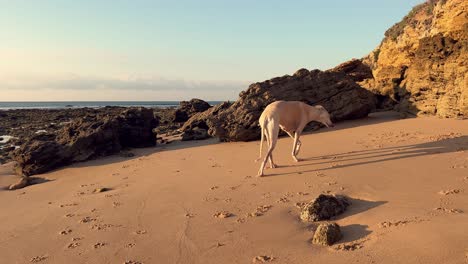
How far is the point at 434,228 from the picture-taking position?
16.3 feet

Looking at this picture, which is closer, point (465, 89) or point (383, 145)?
point (383, 145)

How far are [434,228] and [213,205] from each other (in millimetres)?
3960

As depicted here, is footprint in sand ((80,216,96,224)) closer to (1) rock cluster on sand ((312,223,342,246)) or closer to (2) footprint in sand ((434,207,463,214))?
(1) rock cluster on sand ((312,223,342,246))

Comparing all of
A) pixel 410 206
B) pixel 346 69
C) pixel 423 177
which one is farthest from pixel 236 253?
pixel 346 69

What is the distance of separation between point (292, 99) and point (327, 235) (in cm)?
1158

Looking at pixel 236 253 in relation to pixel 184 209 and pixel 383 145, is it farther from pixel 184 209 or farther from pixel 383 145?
pixel 383 145

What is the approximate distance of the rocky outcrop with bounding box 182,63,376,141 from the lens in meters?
15.7

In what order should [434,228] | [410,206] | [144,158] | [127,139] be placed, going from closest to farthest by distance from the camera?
[434,228] → [410,206] → [144,158] → [127,139]

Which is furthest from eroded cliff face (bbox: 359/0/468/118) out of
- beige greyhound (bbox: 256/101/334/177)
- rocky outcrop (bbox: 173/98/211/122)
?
rocky outcrop (bbox: 173/98/211/122)

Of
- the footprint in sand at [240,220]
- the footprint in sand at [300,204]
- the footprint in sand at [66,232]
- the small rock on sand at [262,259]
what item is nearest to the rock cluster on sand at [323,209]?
the footprint in sand at [300,204]

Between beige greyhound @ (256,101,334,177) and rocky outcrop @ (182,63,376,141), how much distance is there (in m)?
4.35

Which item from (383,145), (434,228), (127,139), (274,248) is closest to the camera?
(434,228)

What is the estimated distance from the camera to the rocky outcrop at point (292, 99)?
618 inches

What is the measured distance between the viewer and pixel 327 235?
5.21 metres
